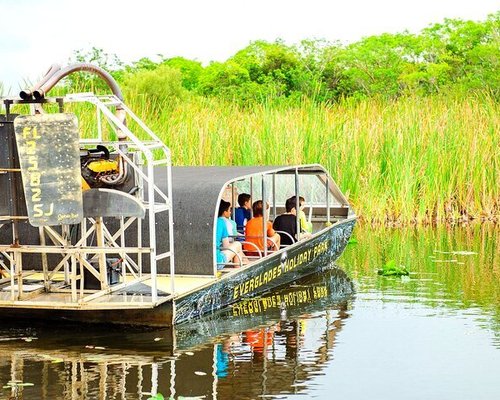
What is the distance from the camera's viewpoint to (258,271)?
1341 cm

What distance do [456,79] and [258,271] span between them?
3275 centimetres

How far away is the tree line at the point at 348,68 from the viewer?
134 feet

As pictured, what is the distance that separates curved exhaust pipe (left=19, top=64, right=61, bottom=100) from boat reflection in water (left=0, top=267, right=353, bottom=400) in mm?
2524

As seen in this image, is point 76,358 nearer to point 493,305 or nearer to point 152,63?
point 493,305

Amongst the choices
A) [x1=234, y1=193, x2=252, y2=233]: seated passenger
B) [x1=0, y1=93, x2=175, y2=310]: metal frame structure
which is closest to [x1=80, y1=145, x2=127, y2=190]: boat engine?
[x1=0, y1=93, x2=175, y2=310]: metal frame structure

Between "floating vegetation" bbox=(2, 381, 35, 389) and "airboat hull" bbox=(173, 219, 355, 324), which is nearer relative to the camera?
"floating vegetation" bbox=(2, 381, 35, 389)

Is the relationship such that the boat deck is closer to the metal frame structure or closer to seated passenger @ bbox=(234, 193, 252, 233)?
the metal frame structure

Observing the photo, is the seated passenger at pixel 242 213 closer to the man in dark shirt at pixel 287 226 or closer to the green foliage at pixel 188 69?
the man in dark shirt at pixel 287 226

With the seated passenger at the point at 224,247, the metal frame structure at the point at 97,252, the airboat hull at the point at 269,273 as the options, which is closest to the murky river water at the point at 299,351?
the airboat hull at the point at 269,273

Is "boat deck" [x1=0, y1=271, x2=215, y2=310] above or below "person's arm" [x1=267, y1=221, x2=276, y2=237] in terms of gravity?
below

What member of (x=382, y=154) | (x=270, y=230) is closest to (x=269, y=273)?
(x=270, y=230)

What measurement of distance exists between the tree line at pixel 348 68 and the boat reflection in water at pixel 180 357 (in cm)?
2573

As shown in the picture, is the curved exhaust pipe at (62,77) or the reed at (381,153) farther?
the reed at (381,153)

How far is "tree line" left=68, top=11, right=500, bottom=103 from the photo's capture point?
4078cm
